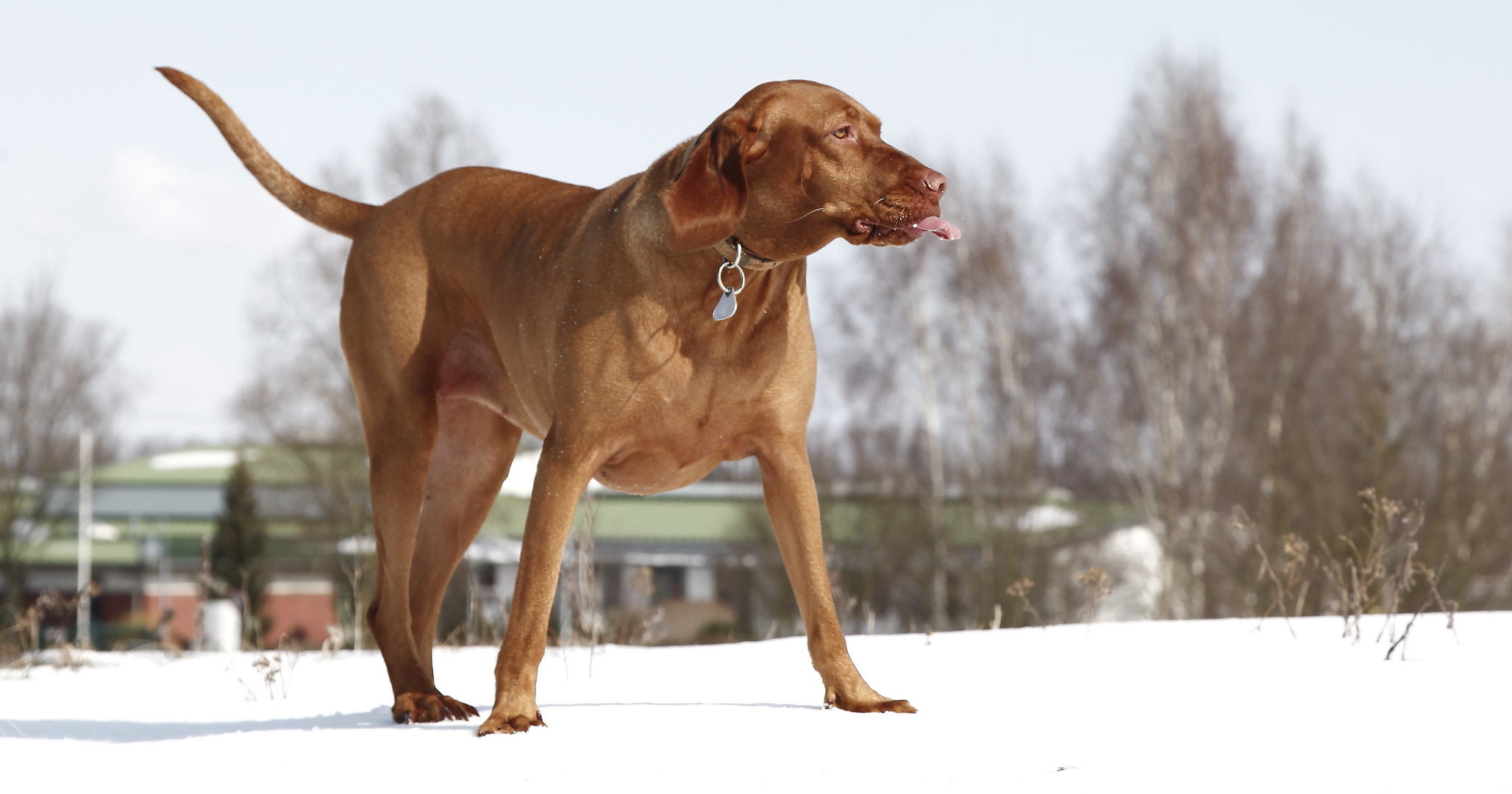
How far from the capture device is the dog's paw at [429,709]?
394 cm

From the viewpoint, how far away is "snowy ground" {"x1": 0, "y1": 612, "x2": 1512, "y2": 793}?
9.53 ft

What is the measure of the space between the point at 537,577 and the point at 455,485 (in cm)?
121

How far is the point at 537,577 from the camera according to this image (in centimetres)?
339

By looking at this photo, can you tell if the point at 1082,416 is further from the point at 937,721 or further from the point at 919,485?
the point at 937,721

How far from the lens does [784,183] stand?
329 centimetres

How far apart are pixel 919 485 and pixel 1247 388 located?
728 cm

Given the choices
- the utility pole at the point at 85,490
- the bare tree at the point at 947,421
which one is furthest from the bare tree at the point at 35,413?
the bare tree at the point at 947,421

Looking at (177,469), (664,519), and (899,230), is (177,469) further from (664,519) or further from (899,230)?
(899,230)

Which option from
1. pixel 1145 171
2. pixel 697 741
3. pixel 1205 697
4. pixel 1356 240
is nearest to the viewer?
pixel 697 741

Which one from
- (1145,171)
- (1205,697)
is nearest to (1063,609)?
(1145,171)

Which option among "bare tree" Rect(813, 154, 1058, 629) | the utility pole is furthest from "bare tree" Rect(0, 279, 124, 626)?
"bare tree" Rect(813, 154, 1058, 629)

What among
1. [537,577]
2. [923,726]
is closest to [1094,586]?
[923,726]

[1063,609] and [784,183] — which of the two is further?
[1063,609]

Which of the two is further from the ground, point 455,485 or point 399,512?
point 455,485
